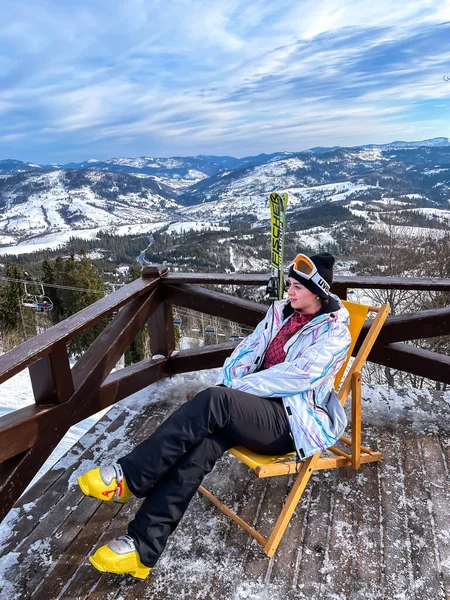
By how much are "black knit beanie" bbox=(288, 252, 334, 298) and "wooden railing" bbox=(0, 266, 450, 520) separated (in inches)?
26.6

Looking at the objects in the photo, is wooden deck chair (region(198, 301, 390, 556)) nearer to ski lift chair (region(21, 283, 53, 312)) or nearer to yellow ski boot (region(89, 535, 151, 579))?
yellow ski boot (region(89, 535, 151, 579))

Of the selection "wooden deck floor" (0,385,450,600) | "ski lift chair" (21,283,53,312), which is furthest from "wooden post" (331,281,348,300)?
"ski lift chair" (21,283,53,312)

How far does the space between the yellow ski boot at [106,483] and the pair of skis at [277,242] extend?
1.43 meters

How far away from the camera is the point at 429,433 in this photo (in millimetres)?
2699

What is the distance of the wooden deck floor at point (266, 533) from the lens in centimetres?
170

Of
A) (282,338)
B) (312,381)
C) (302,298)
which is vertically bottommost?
(312,381)

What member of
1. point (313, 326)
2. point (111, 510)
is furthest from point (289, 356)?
point (111, 510)

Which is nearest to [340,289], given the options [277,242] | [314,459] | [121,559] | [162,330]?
[277,242]

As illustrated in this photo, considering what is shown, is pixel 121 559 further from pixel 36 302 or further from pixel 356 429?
pixel 36 302

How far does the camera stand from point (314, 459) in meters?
1.91

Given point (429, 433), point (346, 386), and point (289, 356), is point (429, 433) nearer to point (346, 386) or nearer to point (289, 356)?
point (346, 386)

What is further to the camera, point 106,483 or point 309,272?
point 309,272

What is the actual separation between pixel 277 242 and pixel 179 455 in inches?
62.2

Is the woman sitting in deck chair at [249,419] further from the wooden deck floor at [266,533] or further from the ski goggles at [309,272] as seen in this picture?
the wooden deck floor at [266,533]
